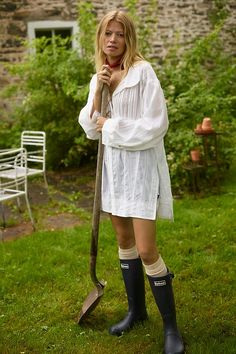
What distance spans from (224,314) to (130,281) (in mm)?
688

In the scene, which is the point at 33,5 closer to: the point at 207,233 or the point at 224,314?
the point at 207,233

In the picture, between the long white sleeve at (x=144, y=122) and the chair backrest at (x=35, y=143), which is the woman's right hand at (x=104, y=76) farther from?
the chair backrest at (x=35, y=143)

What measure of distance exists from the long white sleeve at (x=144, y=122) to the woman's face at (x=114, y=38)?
0.19 meters

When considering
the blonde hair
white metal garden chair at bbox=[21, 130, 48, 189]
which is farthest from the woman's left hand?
white metal garden chair at bbox=[21, 130, 48, 189]

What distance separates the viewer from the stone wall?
30.0 feet

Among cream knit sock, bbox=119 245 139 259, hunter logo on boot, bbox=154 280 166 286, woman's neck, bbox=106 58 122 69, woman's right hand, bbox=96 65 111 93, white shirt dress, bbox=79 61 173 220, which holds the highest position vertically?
woman's neck, bbox=106 58 122 69

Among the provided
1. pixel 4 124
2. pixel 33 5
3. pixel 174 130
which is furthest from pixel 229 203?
pixel 33 5

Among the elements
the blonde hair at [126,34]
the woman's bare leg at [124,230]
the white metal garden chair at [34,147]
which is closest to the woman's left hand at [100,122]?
the blonde hair at [126,34]

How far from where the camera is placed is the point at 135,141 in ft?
8.30

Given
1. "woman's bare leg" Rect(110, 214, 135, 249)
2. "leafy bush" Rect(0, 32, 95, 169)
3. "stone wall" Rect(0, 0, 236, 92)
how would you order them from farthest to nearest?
"stone wall" Rect(0, 0, 236, 92) < "leafy bush" Rect(0, 32, 95, 169) < "woman's bare leg" Rect(110, 214, 135, 249)

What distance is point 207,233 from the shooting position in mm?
4629

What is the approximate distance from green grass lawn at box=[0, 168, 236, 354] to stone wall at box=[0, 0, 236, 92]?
4885mm

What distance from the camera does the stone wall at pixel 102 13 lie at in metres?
9.16

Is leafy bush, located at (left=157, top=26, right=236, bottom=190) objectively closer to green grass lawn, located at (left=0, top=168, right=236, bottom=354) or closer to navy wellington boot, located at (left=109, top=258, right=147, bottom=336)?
green grass lawn, located at (left=0, top=168, right=236, bottom=354)
